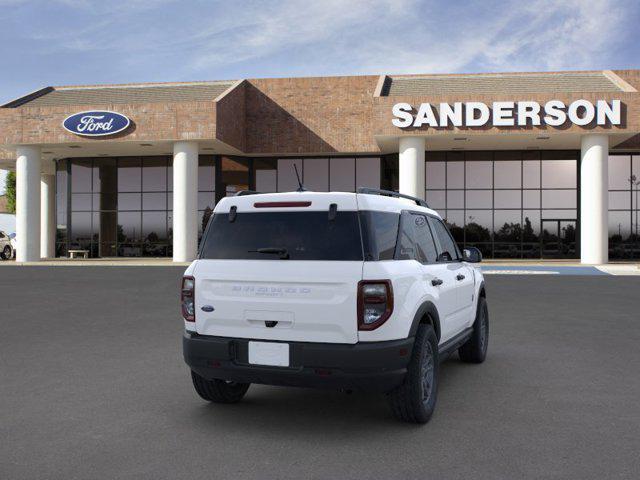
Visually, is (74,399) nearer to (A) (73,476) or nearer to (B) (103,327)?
(A) (73,476)

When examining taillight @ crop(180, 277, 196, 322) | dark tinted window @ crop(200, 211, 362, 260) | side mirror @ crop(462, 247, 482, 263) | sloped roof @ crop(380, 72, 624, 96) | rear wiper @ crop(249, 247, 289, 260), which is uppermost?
sloped roof @ crop(380, 72, 624, 96)

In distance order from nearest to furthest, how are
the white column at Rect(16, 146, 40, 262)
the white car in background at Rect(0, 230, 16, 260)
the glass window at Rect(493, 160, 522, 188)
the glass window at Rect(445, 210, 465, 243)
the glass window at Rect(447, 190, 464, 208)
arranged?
the white column at Rect(16, 146, 40, 262) < the glass window at Rect(493, 160, 522, 188) < the glass window at Rect(445, 210, 465, 243) < the glass window at Rect(447, 190, 464, 208) < the white car in background at Rect(0, 230, 16, 260)

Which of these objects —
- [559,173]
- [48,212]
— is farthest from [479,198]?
[48,212]

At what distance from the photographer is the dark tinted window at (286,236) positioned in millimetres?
4891

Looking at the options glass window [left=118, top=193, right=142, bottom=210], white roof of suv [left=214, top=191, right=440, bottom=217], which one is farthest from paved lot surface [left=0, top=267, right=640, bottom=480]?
glass window [left=118, top=193, right=142, bottom=210]

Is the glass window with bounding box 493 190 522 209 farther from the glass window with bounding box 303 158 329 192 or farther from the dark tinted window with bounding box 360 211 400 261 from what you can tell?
the dark tinted window with bounding box 360 211 400 261

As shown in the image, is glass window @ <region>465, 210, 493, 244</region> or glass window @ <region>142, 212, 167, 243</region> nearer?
glass window @ <region>465, 210, 493, 244</region>

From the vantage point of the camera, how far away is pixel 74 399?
5.95 m

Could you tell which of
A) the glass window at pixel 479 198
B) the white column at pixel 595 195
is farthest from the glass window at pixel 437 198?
the white column at pixel 595 195

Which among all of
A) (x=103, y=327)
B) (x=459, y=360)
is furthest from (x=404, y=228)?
(x=103, y=327)

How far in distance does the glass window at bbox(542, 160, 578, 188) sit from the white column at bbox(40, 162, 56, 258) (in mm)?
30537

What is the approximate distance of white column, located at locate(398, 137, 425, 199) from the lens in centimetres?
3102

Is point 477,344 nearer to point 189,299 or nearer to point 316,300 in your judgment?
point 316,300

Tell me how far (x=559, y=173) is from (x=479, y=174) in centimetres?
442
